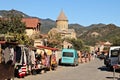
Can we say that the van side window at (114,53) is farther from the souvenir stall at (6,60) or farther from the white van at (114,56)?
the souvenir stall at (6,60)

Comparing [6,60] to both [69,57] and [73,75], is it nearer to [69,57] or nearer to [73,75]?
[73,75]

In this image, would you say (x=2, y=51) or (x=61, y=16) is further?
(x=61, y=16)

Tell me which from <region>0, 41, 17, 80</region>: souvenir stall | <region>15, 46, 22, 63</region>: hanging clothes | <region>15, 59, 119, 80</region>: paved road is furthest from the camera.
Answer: <region>15, 59, 119, 80</region>: paved road

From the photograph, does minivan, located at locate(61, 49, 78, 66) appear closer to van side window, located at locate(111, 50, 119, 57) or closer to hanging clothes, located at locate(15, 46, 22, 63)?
van side window, located at locate(111, 50, 119, 57)

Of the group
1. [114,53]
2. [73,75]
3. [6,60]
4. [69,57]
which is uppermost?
[114,53]

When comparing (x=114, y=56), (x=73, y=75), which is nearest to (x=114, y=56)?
(x=114, y=56)

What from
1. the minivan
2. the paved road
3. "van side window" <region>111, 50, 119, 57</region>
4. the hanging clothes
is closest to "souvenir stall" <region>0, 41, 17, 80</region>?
the hanging clothes

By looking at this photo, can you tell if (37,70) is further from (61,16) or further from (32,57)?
(61,16)

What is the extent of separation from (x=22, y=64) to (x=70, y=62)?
930 inches

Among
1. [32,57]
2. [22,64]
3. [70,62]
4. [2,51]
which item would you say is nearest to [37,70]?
[32,57]

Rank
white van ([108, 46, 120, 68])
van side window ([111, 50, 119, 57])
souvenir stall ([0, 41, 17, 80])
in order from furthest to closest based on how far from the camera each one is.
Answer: van side window ([111, 50, 119, 57]) → white van ([108, 46, 120, 68]) → souvenir stall ([0, 41, 17, 80])

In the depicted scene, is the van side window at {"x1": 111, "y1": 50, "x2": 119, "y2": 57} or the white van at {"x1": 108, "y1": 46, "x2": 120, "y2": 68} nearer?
the white van at {"x1": 108, "y1": 46, "x2": 120, "y2": 68}

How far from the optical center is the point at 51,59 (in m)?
37.6

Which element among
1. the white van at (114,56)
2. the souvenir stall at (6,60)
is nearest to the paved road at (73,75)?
the white van at (114,56)
